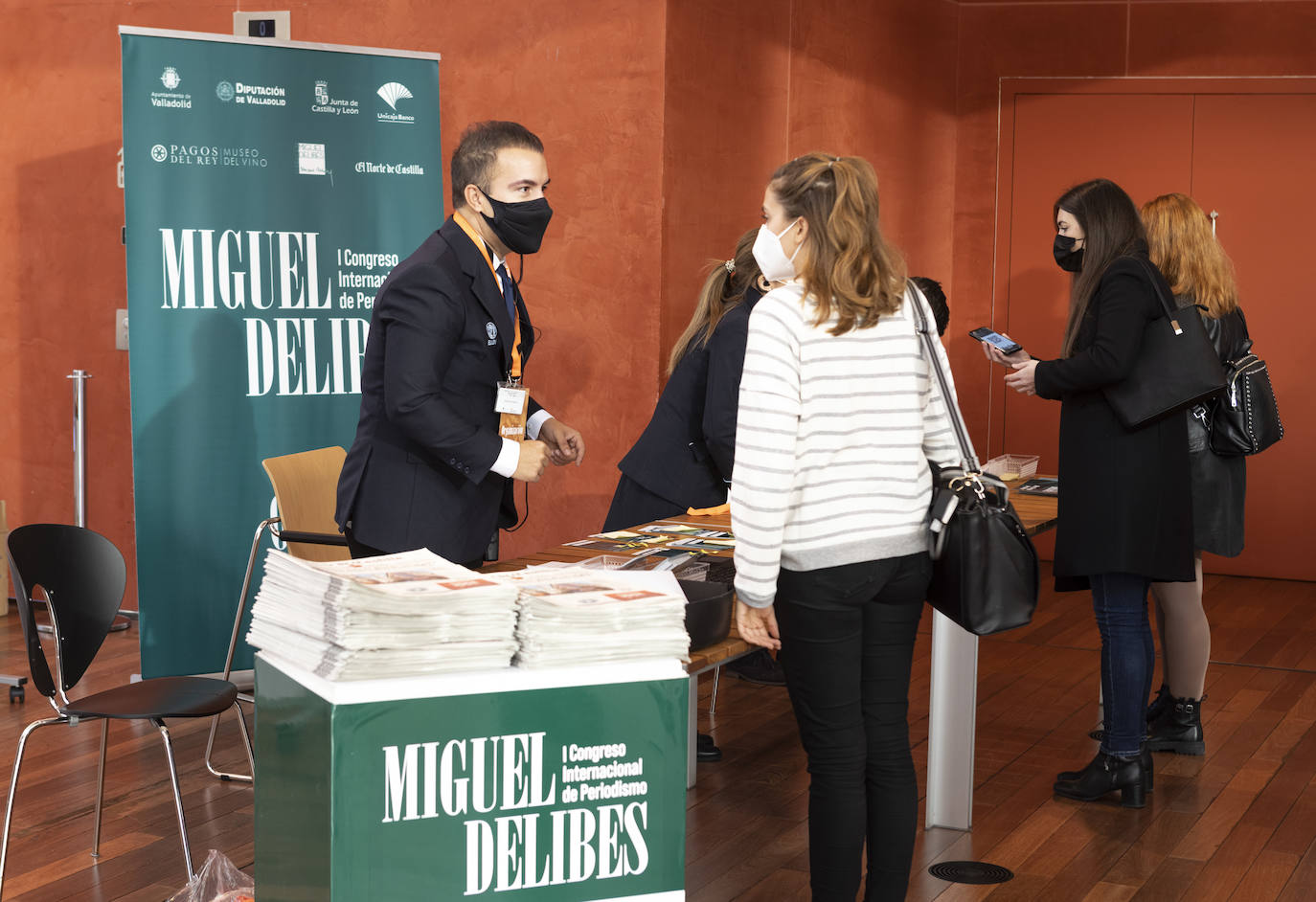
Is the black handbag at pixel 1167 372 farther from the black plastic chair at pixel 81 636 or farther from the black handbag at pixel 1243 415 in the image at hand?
the black plastic chair at pixel 81 636

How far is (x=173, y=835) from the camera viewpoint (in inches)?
140

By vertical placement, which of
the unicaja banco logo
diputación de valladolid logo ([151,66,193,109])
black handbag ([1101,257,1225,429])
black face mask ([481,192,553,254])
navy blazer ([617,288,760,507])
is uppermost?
the unicaja banco logo

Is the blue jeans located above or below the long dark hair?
below

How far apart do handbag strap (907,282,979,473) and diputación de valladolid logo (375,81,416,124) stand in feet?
9.25

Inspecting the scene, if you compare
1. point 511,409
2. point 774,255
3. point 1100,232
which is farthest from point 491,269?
point 1100,232

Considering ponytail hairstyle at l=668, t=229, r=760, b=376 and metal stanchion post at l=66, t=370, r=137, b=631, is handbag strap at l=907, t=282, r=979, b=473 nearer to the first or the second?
ponytail hairstyle at l=668, t=229, r=760, b=376

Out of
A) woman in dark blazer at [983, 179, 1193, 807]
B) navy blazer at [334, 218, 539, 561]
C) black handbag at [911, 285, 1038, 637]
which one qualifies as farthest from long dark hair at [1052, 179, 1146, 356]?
navy blazer at [334, 218, 539, 561]

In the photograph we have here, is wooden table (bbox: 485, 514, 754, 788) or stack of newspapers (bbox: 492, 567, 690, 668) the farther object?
wooden table (bbox: 485, 514, 754, 788)

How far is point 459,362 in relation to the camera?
9.34 feet

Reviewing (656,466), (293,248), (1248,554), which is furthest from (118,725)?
(1248,554)

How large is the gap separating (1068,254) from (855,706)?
172cm

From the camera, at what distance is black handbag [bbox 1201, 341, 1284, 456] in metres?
4.20

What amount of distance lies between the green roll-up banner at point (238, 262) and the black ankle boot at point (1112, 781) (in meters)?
2.68

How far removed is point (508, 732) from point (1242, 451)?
120 inches
